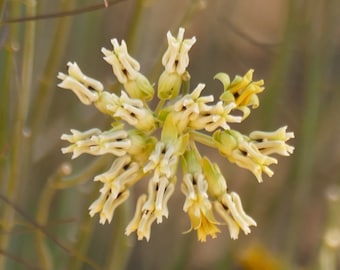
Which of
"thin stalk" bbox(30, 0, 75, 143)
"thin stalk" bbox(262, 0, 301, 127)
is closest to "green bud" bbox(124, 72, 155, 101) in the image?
"thin stalk" bbox(30, 0, 75, 143)

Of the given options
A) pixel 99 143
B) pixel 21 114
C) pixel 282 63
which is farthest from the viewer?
pixel 282 63

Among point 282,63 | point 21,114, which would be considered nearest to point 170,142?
point 21,114

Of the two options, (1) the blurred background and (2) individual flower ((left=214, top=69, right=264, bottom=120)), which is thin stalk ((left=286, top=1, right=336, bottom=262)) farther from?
(2) individual flower ((left=214, top=69, right=264, bottom=120))

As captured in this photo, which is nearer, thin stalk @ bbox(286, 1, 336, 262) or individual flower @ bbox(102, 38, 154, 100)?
individual flower @ bbox(102, 38, 154, 100)

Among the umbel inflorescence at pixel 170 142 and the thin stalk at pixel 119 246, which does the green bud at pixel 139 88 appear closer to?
the umbel inflorescence at pixel 170 142

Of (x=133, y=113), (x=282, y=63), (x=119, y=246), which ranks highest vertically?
(x=282, y=63)

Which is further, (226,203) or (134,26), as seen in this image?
(134,26)

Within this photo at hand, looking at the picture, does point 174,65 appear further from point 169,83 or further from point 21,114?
point 21,114
